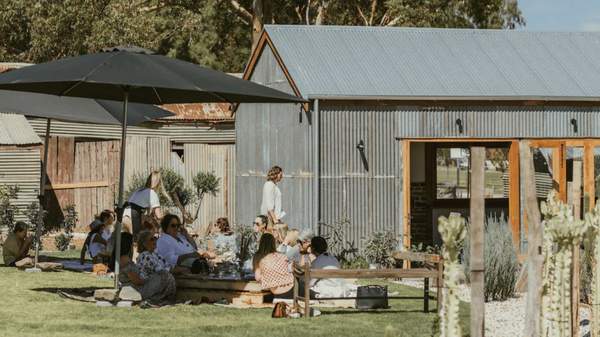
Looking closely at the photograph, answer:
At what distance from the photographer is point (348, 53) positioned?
1983cm

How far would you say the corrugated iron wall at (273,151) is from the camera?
61.7ft

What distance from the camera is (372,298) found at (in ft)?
43.8

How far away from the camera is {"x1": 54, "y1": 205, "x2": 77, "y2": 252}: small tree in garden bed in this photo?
21.7 m

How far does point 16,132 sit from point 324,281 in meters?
11.5

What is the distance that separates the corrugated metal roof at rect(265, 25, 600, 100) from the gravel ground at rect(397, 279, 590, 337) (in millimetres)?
4261

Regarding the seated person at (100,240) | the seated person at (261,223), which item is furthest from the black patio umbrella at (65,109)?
the seated person at (261,223)

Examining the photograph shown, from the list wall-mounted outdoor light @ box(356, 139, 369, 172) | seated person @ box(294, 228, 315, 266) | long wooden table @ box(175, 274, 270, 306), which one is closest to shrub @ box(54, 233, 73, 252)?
wall-mounted outdoor light @ box(356, 139, 369, 172)

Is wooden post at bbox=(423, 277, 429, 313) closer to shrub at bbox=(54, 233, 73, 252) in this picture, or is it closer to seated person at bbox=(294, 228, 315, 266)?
seated person at bbox=(294, 228, 315, 266)

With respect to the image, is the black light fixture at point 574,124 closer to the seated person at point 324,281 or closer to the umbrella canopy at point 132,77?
the seated person at point 324,281

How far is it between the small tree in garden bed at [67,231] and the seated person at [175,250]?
6.62m

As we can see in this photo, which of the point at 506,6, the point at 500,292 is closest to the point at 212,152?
the point at 500,292

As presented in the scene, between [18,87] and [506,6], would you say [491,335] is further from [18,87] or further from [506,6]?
[506,6]

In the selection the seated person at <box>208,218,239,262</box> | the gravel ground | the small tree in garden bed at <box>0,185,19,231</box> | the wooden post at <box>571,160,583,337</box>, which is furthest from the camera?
the small tree in garden bed at <box>0,185,19,231</box>

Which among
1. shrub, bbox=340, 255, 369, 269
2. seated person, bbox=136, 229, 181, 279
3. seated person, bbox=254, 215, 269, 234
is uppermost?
seated person, bbox=254, 215, 269, 234
